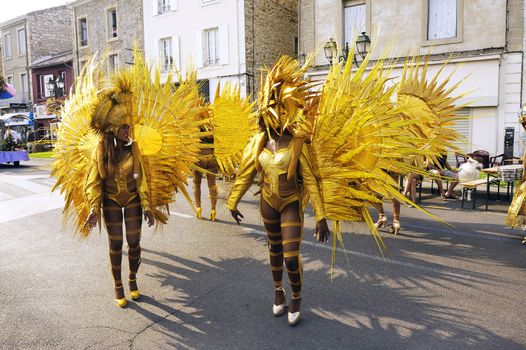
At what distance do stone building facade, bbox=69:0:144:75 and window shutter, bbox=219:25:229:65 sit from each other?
520 cm

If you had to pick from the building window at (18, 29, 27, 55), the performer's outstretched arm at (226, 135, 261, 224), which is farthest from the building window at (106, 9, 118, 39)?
the performer's outstretched arm at (226, 135, 261, 224)

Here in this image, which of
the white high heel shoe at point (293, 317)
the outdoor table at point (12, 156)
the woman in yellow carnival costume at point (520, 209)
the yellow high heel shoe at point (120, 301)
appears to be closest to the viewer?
the white high heel shoe at point (293, 317)

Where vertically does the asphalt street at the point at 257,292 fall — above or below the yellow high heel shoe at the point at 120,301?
below

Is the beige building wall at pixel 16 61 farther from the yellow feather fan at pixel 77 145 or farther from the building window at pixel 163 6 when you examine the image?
the yellow feather fan at pixel 77 145

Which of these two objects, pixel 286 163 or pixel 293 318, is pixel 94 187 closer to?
pixel 286 163

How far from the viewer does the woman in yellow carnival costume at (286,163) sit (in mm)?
3402

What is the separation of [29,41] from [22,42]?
1.37 metres

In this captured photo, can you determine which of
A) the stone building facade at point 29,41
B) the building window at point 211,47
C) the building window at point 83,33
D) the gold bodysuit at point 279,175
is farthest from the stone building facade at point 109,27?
the gold bodysuit at point 279,175

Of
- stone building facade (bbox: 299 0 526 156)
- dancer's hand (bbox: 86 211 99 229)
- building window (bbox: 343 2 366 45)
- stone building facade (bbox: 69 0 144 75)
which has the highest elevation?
stone building facade (bbox: 69 0 144 75)

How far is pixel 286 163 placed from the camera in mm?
3449

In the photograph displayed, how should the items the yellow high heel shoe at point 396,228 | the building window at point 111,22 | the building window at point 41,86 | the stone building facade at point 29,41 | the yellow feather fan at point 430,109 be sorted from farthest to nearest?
the stone building facade at point 29,41, the building window at point 41,86, the building window at point 111,22, the yellow high heel shoe at point 396,228, the yellow feather fan at point 430,109

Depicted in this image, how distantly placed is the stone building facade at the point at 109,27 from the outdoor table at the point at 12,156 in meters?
6.69

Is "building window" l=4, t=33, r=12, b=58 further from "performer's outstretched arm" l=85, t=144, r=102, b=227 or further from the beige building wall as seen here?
"performer's outstretched arm" l=85, t=144, r=102, b=227

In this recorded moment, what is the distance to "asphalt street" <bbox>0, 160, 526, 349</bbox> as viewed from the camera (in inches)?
134
